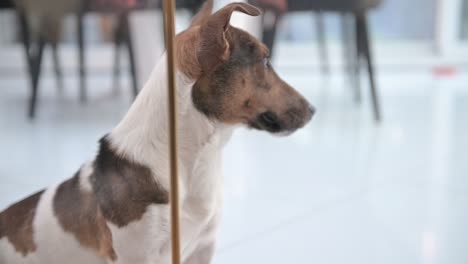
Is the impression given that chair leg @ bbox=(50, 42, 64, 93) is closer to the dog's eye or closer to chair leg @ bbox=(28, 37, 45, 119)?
chair leg @ bbox=(28, 37, 45, 119)

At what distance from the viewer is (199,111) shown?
2.62 feet

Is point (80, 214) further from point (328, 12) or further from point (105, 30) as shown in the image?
point (328, 12)

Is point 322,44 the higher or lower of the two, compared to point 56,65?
lower

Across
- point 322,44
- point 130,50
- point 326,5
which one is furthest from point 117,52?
point 322,44

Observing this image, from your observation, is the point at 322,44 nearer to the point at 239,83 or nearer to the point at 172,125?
the point at 239,83

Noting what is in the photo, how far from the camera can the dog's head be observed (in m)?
0.75

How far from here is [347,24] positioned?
1.26 m

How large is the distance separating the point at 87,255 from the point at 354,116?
1193 millimetres

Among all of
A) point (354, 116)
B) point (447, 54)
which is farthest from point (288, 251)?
point (447, 54)

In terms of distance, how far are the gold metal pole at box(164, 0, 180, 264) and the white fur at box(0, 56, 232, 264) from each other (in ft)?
0.09

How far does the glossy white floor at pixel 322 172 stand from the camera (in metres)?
0.91

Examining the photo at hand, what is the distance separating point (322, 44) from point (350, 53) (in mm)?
100

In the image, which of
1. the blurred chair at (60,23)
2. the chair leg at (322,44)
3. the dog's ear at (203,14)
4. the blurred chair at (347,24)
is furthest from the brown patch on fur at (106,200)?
the chair leg at (322,44)

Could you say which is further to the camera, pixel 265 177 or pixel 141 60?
pixel 265 177
